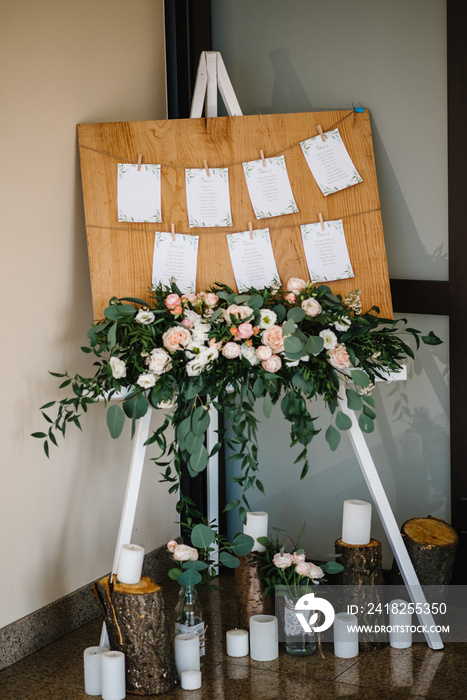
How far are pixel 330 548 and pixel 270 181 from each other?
122 centimetres

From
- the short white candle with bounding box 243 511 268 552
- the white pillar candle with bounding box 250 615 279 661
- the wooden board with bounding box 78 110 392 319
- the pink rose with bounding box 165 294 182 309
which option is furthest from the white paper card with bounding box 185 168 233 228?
the white pillar candle with bounding box 250 615 279 661

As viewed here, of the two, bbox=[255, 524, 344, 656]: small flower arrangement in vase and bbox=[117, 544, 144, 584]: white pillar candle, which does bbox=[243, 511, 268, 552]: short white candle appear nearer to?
bbox=[255, 524, 344, 656]: small flower arrangement in vase

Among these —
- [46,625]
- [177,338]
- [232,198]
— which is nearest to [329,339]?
[177,338]

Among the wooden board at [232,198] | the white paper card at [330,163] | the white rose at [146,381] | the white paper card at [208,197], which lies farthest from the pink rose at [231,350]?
the white paper card at [330,163]

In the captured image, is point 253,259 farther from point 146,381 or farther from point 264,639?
point 264,639

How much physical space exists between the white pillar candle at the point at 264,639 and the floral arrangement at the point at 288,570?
88 millimetres

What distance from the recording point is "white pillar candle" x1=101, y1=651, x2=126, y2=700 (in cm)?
195

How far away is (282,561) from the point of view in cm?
217

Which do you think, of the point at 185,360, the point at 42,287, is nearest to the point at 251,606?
the point at 185,360

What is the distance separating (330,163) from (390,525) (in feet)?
3.30

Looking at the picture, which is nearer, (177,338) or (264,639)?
(177,338)

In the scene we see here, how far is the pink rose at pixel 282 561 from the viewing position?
2166 mm

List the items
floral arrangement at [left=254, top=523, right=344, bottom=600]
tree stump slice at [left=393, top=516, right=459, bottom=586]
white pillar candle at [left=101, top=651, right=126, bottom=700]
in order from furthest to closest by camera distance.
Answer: tree stump slice at [left=393, top=516, right=459, bottom=586] → floral arrangement at [left=254, top=523, right=344, bottom=600] → white pillar candle at [left=101, top=651, right=126, bottom=700]

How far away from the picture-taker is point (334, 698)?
1.95 m
